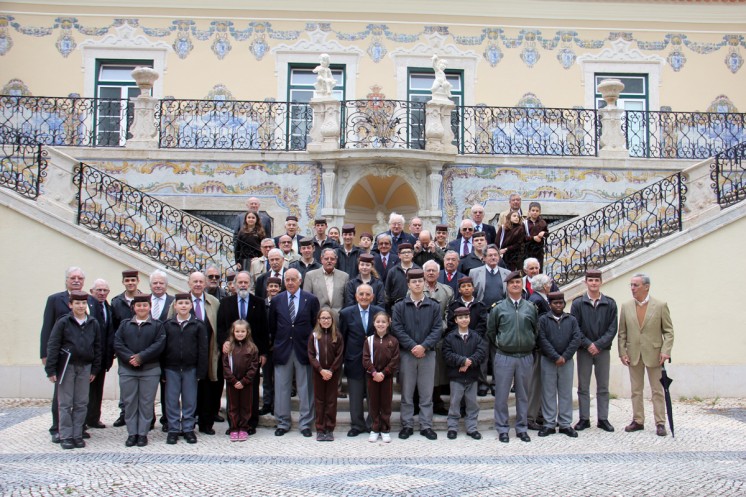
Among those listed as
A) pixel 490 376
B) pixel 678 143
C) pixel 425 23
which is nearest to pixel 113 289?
pixel 490 376

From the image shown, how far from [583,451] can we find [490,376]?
231 cm

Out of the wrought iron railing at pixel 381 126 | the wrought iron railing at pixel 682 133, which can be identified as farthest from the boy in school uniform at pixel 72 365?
the wrought iron railing at pixel 682 133

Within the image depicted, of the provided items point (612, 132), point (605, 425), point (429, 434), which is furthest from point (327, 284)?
point (612, 132)

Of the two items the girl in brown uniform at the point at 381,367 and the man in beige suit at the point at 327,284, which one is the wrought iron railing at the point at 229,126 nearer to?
the man in beige suit at the point at 327,284

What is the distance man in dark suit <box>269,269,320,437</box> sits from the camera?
26.8 ft

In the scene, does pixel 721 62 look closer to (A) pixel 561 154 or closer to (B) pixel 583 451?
(A) pixel 561 154

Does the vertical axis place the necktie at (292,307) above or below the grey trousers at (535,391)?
above

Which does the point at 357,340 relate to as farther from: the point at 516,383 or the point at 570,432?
the point at 570,432

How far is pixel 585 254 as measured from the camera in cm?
1155

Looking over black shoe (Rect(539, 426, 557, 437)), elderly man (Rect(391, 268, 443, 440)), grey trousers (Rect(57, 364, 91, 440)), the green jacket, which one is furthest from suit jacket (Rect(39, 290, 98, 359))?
black shoe (Rect(539, 426, 557, 437))

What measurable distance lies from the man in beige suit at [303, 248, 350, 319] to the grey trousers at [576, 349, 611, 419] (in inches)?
101

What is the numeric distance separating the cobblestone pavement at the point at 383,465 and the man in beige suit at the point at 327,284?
4.58 ft

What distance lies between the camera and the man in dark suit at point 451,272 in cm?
878

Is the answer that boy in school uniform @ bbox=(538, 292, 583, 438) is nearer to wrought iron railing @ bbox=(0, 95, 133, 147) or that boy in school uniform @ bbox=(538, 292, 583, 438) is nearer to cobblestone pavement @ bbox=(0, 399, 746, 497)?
cobblestone pavement @ bbox=(0, 399, 746, 497)
